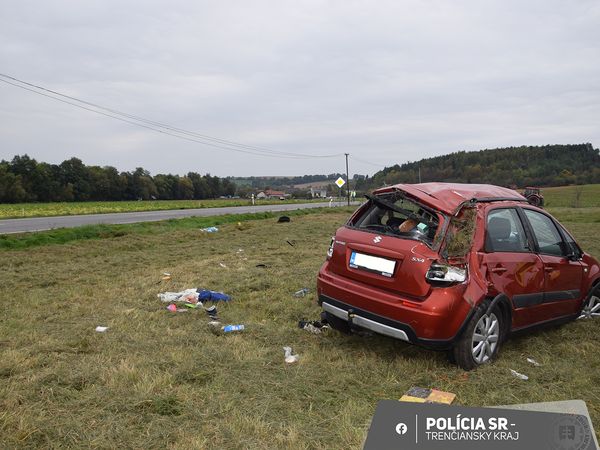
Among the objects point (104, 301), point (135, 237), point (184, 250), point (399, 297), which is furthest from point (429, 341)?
point (135, 237)

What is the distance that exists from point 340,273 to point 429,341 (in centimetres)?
114

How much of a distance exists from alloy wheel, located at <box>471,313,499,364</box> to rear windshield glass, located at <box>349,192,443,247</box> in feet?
2.87

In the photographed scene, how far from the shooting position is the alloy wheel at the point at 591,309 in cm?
549

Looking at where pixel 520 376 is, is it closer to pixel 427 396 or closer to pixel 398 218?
pixel 427 396

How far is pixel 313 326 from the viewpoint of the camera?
515cm

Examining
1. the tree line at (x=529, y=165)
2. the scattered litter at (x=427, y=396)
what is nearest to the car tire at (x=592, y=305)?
the scattered litter at (x=427, y=396)

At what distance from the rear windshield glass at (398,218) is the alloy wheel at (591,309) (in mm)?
2732

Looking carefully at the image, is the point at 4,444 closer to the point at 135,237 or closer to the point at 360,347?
the point at 360,347

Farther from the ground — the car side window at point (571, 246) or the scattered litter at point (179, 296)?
the car side window at point (571, 246)

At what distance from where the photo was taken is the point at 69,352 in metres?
4.24

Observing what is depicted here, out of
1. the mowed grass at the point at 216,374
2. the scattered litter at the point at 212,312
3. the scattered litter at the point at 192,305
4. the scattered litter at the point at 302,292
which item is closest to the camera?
the mowed grass at the point at 216,374

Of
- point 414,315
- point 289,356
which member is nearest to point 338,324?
point 289,356

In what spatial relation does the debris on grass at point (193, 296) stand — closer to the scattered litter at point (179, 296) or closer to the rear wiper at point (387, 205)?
the scattered litter at point (179, 296)

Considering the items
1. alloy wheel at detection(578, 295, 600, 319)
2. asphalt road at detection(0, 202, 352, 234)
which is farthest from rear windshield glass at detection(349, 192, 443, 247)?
Result: asphalt road at detection(0, 202, 352, 234)
